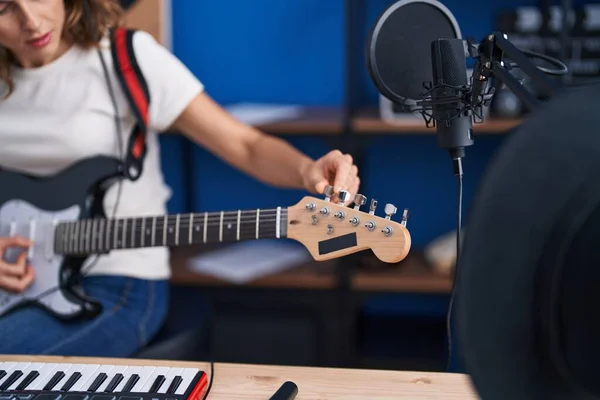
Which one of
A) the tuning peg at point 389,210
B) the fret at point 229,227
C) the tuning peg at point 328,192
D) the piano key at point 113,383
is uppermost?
the tuning peg at point 328,192

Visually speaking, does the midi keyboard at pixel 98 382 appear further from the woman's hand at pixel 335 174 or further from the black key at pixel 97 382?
the woman's hand at pixel 335 174

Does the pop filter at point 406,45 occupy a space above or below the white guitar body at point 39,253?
above

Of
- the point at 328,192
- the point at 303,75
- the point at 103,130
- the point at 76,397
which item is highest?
the point at 303,75

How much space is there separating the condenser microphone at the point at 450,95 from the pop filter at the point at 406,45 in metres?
0.06

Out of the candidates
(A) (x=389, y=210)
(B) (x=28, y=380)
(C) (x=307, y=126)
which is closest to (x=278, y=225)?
(A) (x=389, y=210)

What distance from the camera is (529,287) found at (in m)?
0.41

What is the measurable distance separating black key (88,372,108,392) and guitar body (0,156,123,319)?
509 mm

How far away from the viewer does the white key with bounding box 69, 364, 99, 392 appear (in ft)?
2.63

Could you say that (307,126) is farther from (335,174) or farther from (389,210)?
(389,210)

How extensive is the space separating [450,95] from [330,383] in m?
0.38

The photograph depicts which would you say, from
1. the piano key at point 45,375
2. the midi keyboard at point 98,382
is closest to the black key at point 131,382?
the midi keyboard at point 98,382

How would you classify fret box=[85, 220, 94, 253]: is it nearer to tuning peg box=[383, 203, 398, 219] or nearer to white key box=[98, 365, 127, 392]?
white key box=[98, 365, 127, 392]

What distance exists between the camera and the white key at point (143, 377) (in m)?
0.79

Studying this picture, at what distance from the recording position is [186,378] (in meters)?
0.81
